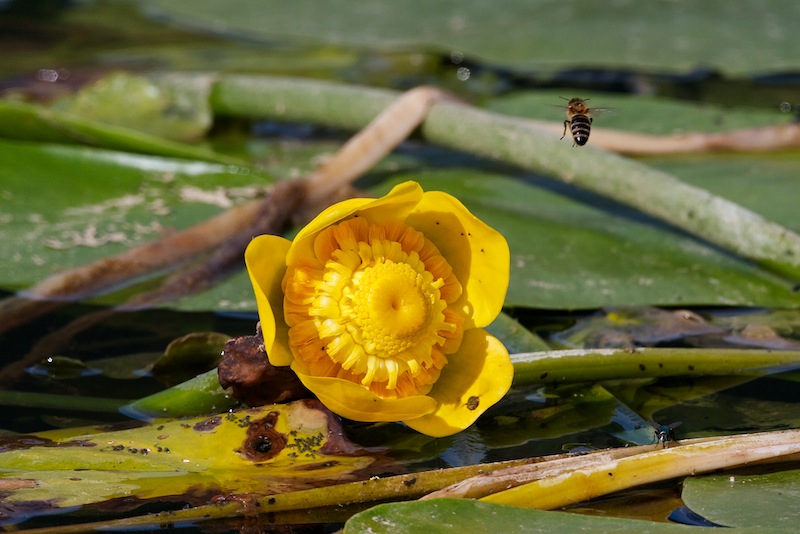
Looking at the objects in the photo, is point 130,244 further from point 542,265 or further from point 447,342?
point 447,342

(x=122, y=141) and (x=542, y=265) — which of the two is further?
(x=122, y=141)

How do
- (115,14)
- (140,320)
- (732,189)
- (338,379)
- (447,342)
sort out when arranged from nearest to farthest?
(338,379), (447,342), (140,320), (732,189), (115,14)

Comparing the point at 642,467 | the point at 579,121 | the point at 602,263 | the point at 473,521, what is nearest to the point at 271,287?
the point at 473,521

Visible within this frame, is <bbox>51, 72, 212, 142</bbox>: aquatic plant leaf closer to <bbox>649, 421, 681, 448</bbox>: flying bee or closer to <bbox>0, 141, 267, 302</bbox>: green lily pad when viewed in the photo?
<bbox>0, 141, 267, 302</bbox>: green lily pad

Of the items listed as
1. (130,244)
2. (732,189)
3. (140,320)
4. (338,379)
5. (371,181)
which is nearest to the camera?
(338,379)

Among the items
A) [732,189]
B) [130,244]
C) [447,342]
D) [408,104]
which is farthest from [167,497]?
[732,189]

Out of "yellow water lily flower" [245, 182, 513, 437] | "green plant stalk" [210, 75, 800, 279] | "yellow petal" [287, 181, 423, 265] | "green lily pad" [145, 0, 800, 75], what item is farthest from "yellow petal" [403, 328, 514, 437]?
"green lily pad" [145, 0, 800, 75]

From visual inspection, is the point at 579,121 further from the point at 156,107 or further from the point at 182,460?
the point at 156,107
